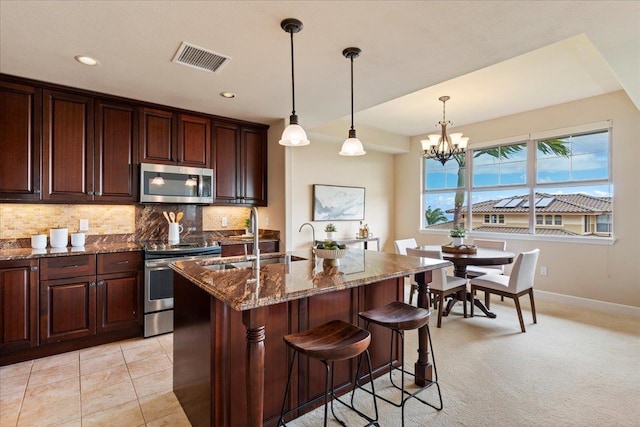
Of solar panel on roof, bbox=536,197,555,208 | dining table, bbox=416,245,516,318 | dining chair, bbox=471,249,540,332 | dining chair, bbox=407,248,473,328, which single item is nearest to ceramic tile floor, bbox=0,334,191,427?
dining chair, bbox=407,248,473,328

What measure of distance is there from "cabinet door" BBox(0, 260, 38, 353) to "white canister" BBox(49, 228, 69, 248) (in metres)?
0.41

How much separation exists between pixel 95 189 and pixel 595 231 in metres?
6.12

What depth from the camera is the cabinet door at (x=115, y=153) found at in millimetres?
3289

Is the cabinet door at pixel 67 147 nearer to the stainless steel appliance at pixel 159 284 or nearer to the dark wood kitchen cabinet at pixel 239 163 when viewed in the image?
the stainless steel appliance at pixel 159 284

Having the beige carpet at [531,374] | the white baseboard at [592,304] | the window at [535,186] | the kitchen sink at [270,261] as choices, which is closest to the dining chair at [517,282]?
the beige carpet at [531,374]

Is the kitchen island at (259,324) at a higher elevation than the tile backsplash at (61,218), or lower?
lower

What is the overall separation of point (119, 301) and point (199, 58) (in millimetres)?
2450

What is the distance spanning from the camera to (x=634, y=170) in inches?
153

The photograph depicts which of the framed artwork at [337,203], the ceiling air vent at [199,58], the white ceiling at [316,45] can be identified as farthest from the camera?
the framed artwork at [337,203]

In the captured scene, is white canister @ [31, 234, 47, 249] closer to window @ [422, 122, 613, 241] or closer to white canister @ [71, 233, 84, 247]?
white canister @ [71, 233, 84, 247]

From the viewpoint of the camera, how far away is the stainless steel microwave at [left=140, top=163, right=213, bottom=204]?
3527 mm

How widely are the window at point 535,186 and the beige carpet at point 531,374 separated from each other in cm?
139

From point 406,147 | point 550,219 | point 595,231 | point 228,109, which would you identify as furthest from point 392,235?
point 228,109

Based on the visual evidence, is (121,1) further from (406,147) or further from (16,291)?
(406,147)
